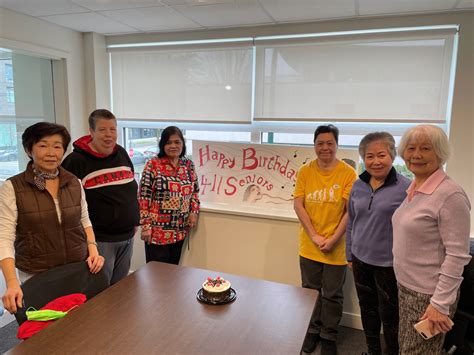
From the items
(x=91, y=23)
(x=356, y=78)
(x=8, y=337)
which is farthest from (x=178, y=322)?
(x=91, y=23)

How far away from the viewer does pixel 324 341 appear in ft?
7.41

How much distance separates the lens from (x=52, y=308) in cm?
141

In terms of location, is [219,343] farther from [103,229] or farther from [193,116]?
[193,116]

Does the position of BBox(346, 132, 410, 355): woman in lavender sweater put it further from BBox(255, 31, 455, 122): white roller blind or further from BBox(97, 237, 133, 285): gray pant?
BBox(97, 237, 133, 285): gray pant

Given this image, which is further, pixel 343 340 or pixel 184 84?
pixel 184 84

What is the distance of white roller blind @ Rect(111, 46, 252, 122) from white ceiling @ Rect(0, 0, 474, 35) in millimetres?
285

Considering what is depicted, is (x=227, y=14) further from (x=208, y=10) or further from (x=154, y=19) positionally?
(x=154, y=19)

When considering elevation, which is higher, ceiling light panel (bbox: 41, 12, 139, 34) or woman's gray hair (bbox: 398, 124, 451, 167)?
ceiling light panel (bbox: 41, 12, 139, 34)

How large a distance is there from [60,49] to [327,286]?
108 inches

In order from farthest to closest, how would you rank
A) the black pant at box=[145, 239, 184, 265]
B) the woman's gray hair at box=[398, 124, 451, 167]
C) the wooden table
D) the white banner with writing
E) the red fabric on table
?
the white banner with writing → the black pant at box=[145, 239, 184, 265] → the woman's gray hair at box=[398, 124, 451, 167] → the red fabric on table → the wooden table

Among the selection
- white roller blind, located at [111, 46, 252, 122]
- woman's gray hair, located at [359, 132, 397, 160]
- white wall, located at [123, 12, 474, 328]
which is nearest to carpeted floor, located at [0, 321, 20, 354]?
white wall, located at [123, 12, 474, 328]

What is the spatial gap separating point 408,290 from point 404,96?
150 centimetres

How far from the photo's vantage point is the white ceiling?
2165 millimetres

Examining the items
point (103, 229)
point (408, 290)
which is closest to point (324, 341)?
point (408, 290)
